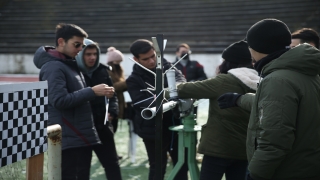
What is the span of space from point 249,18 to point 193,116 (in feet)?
56.6

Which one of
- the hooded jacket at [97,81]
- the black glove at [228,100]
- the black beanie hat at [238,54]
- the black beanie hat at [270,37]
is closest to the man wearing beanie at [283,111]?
the black beanie hat at [270,37]

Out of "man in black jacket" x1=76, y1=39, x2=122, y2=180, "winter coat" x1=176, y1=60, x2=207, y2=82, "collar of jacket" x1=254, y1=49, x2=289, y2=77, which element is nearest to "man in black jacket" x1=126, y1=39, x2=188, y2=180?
"man in black jacket" x1=76, y1=39, x2=122, y2=180

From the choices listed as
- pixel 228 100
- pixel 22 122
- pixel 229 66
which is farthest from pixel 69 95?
pixel 228 100

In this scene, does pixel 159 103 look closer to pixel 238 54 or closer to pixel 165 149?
pixel 238 54

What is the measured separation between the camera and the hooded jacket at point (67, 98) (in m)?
3.94

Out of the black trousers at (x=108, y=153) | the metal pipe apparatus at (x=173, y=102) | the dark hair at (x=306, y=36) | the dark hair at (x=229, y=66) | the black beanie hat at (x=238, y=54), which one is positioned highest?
the dark hair at (x=306, y=36)

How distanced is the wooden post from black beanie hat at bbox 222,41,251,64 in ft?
5.20

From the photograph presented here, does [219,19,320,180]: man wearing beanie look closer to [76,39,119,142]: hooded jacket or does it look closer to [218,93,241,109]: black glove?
[218,93,241,109]: black glove

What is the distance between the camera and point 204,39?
20453 millimetres

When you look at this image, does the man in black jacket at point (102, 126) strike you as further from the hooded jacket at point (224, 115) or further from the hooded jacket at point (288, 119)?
the hooded jacket at point (288, 119)

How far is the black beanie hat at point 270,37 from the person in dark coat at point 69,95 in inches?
68.6

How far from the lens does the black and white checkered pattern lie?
2.90 metres

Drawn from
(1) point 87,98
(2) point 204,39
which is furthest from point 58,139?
(2) point 204,39

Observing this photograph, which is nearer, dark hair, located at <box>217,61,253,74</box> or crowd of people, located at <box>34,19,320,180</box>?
crowd of people, located at <box>34,19,320,180</box>
